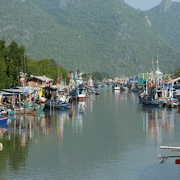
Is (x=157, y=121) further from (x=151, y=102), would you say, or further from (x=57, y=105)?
(x=151, y=102)

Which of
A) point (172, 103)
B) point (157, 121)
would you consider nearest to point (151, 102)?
point (172, 103)

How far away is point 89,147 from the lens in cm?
5394

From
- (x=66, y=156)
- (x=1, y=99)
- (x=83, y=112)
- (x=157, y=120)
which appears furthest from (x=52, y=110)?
(x=66, y=156)

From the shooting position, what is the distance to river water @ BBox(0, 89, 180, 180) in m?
43.5

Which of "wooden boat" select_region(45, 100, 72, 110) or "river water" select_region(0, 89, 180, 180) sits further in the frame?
"wooden boat" select_region(45, 100, 72, 110)

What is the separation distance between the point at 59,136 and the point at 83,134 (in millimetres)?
3059

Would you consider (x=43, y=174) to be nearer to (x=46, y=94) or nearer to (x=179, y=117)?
(x=179, y=117)

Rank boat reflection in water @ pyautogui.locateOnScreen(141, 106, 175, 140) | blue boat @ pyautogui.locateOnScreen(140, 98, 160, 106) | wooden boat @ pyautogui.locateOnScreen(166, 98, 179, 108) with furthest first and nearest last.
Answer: blue boat @ pyautogui.locateOnScreen(140, 98, 160, 106), wooden boat @ pyautogui.locateOnScreen(166, 98, 179, 108), boat reflection in water @ pyautogui.locateOnScreen(141, 106, 175, 140)

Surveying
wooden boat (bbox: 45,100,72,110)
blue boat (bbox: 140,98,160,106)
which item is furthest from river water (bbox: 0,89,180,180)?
blue boat (bbox: 140,98,160,106)

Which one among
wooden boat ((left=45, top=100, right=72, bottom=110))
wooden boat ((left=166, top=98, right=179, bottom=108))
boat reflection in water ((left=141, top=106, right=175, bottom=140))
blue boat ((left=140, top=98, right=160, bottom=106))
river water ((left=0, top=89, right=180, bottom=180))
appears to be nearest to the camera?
river water ((left=0, top=89, right=180, bottom=180))

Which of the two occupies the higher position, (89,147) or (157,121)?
(157,121)

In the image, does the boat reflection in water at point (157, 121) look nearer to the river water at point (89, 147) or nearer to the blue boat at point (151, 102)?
the river water at point (89, 147)

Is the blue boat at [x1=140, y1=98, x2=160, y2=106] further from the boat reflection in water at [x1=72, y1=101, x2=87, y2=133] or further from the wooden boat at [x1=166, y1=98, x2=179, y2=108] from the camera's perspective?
the boat reflection in water at [x1=72, y1=101, x2=87, y2=133]

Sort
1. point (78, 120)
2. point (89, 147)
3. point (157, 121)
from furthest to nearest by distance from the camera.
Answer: point (78, 120), point (157, 121), point (89, 147)
